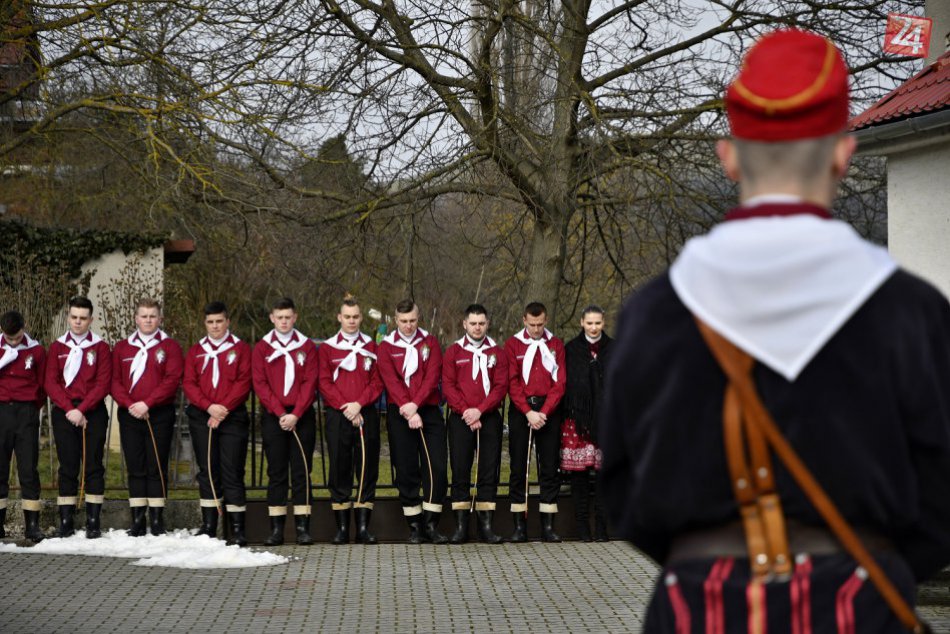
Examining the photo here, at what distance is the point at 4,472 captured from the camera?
12586 millimetres

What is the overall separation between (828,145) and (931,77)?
33.2 feet

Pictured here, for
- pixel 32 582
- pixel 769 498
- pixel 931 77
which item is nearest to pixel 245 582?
pixel 32 582

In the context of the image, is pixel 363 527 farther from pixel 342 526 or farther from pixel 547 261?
pixel 547 261

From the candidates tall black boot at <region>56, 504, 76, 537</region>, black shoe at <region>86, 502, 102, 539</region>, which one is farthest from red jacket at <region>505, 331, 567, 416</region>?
tall black boot at <region>56, 504, 76, 537</region>

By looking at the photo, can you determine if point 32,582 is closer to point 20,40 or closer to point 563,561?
point 563,561

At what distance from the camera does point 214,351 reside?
12.5 metres

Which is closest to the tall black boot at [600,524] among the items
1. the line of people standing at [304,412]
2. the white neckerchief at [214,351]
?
the line of people standing at [304,412]

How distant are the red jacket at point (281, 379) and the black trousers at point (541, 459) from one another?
2.01 m

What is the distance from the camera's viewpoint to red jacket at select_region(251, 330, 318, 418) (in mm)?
12453

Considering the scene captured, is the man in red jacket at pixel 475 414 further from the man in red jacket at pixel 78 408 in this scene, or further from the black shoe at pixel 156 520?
the man in red jacket at pixel 78 408

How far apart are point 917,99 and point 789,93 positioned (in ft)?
31.0

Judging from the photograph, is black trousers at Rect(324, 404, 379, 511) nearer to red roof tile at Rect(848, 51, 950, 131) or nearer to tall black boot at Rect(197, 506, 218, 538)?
tall black boot at Rect(197, 506, 218, 538)

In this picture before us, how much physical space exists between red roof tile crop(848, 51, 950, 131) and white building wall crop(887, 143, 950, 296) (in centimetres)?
51

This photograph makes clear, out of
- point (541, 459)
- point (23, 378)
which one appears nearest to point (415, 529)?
point (541, 459)
